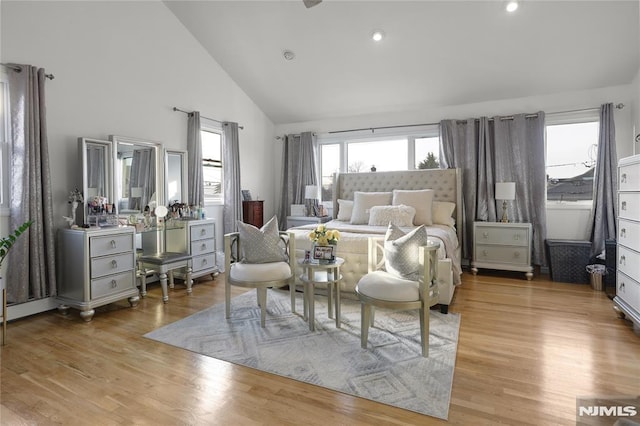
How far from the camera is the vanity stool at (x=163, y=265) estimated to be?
11.9ft

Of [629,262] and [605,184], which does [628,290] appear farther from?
[605,184]

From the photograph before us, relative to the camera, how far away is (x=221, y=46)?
16.1 feet

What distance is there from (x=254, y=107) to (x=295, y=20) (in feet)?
6.65

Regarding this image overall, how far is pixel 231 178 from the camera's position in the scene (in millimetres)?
5320

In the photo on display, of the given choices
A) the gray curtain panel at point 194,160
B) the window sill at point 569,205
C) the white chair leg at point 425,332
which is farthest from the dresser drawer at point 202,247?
the window sill at point 569,205

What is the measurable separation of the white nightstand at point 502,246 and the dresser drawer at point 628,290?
57.6 inches

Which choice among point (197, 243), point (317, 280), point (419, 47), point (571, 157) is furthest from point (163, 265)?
point (571, 157)

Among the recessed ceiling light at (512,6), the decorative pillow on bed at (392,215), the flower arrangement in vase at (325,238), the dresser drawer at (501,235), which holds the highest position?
the recessed ceiling light at (512,6)

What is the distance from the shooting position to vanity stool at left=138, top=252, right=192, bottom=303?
3.63 meters

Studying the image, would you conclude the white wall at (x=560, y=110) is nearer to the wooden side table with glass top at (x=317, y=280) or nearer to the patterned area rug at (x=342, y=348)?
the patterned area rug at (x=342, y=348)

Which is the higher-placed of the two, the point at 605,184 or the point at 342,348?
the point at 605,184

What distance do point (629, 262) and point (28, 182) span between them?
16.9 feet

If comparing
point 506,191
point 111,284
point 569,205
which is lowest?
point 111,284

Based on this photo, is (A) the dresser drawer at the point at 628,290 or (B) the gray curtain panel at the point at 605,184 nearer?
(A) the dresser drawer at the point at 628,290
